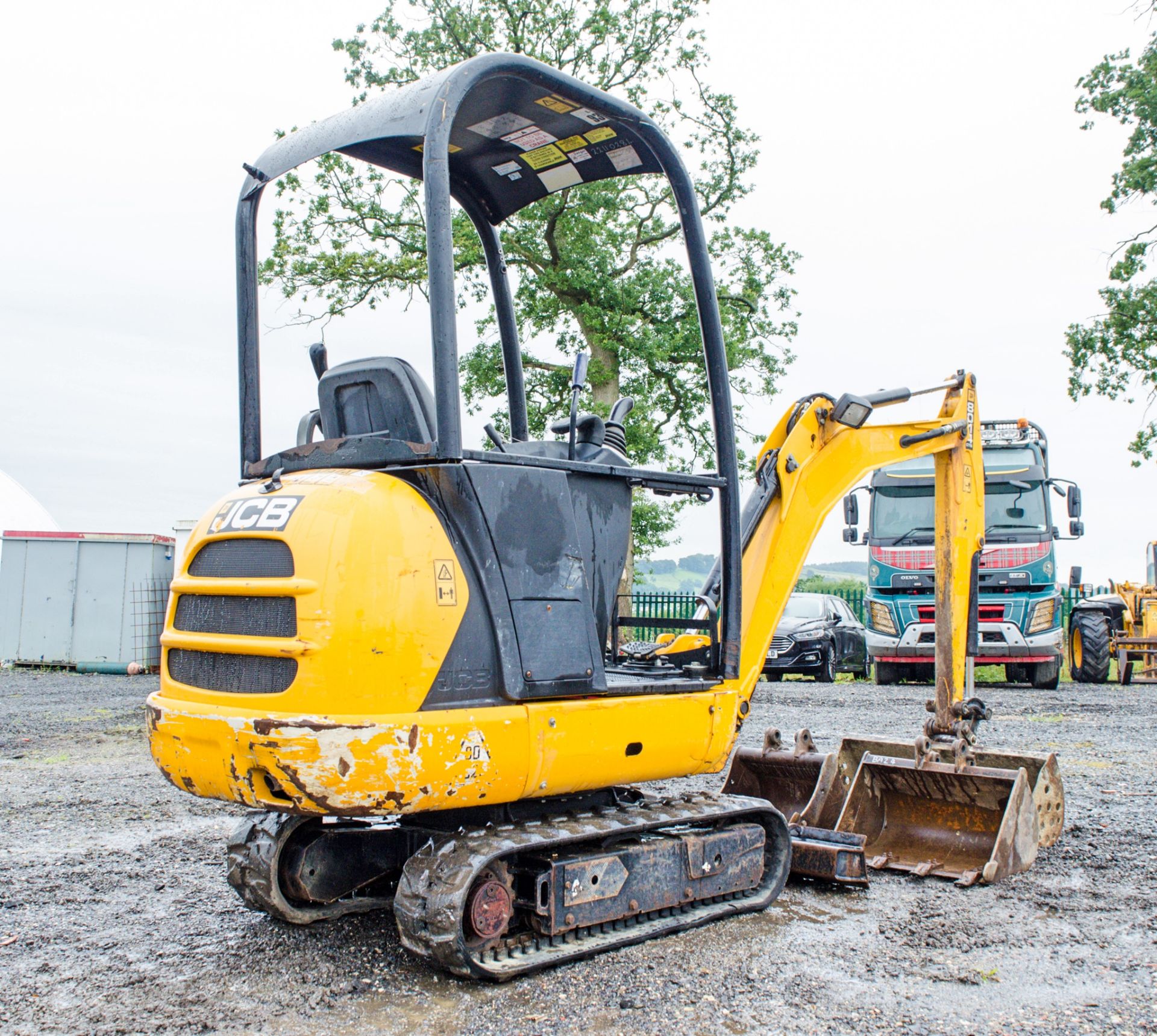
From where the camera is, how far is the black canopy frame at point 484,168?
3.79 meters

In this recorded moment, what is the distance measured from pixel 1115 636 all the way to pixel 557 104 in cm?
1520

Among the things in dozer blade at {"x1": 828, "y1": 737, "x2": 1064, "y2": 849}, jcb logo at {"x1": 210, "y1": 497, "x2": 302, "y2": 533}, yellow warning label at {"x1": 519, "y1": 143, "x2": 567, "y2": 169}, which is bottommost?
dozer blade at {"x1": 828, "y1": 737, "x2": 1064, "y2": 849}

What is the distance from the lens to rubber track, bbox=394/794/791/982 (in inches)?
145

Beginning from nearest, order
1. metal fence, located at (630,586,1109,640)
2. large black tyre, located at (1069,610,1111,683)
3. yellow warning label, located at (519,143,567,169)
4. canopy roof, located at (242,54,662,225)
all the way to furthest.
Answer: canopy roof, located at (242,54,662,225)
yellow warning label, located at (519,143,567,169)
large black tyre, located at (1069,610,1111,683)
metal fence, located at (630,586,1109,640)

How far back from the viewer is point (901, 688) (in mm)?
15047

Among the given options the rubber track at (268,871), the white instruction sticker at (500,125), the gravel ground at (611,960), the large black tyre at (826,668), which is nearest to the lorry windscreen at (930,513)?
the large black tyre at (826,668)

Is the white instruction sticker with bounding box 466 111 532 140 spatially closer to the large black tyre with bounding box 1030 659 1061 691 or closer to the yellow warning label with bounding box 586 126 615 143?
the yellow warning label with bounding box 586 126 615 143

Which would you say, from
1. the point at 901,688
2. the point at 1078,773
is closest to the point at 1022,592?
the point at 901,688

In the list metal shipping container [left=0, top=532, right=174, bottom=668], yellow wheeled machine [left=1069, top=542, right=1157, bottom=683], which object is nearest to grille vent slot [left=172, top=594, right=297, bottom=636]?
metal shipping container [left=0, top=532, right=174, bottom=668]

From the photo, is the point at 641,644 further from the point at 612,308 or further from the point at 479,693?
the point at 612,308

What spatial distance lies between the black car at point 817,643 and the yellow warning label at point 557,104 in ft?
40.3

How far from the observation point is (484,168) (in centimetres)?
498

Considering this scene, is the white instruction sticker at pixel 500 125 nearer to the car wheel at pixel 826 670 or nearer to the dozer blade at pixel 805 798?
the dozer blade at pixel 805 798

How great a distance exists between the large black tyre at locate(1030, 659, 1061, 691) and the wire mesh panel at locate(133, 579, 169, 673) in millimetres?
12535
